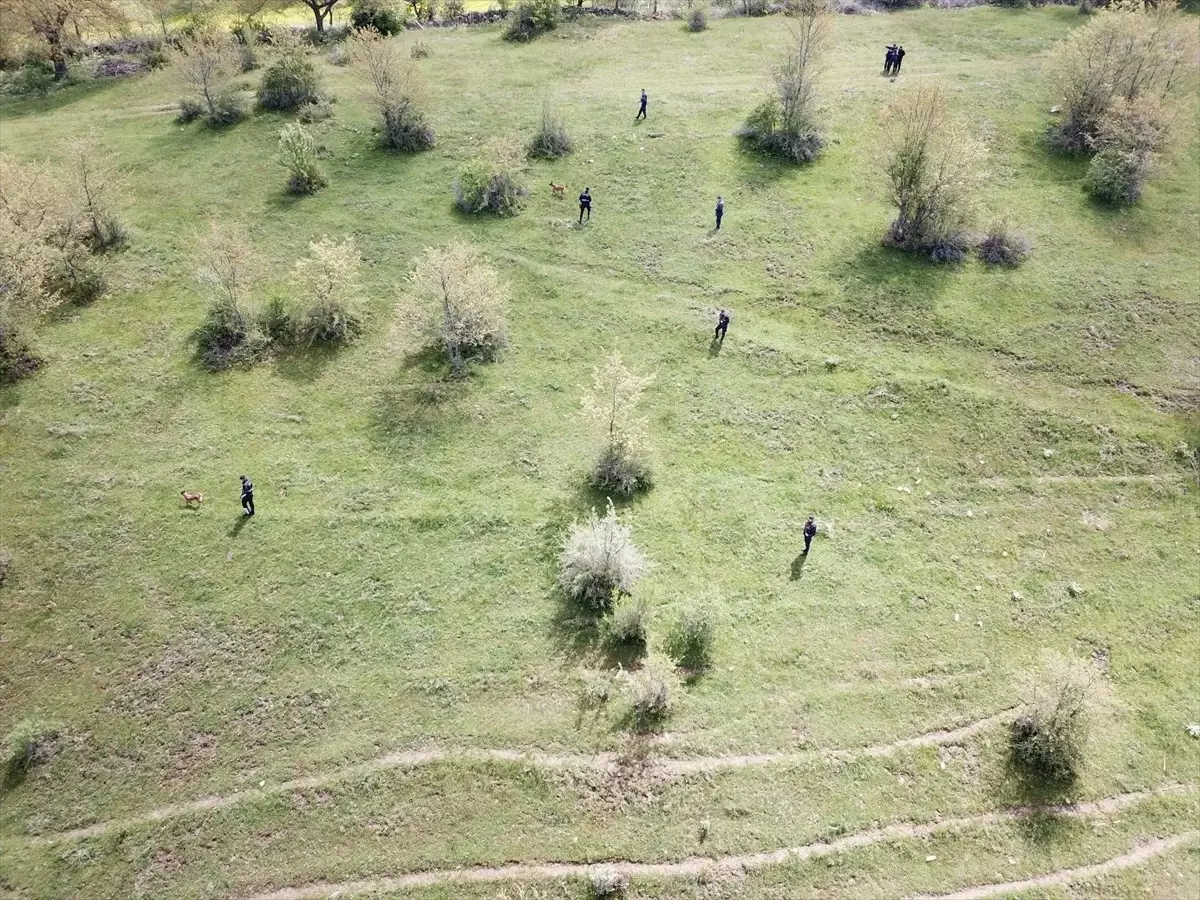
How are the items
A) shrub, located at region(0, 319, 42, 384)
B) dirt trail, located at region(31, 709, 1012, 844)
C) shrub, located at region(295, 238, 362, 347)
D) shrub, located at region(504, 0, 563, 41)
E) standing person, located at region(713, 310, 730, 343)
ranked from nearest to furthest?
1. dirt trail, located at region(31, 709, 1012, 844)
2. shrub, located at region(0, 319, 42, 384)
3. standing person, located at region(713, 310, 730, 343)
4. shrub, located at region(295, 238, 362, 347)
5. shrub, located at region(504, 0, 563, 41)

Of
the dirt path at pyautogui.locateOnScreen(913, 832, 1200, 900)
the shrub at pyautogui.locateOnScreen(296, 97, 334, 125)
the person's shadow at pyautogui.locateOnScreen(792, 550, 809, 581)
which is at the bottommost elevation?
the dirt path at pyautogui.locateOnScreen(913, 832, 1200, 900)

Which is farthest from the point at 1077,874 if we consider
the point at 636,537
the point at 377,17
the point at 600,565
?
the point at 377,17

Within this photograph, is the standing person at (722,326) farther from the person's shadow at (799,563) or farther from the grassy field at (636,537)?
the person's shadow at (799,563)

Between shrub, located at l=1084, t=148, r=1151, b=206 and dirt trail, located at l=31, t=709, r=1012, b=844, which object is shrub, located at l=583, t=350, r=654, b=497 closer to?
dirt trail, located at l=31, t=709, r=1012, b=844

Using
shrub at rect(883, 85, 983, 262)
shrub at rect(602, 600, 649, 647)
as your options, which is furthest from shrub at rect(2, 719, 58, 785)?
shrub at rect(883, 85, 983, 262)

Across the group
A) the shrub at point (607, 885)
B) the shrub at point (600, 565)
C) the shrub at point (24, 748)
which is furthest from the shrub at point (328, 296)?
the shrub at point (607, 885)

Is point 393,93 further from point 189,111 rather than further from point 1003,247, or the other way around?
point 1003,247

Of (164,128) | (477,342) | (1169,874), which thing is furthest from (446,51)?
(1169,874)
